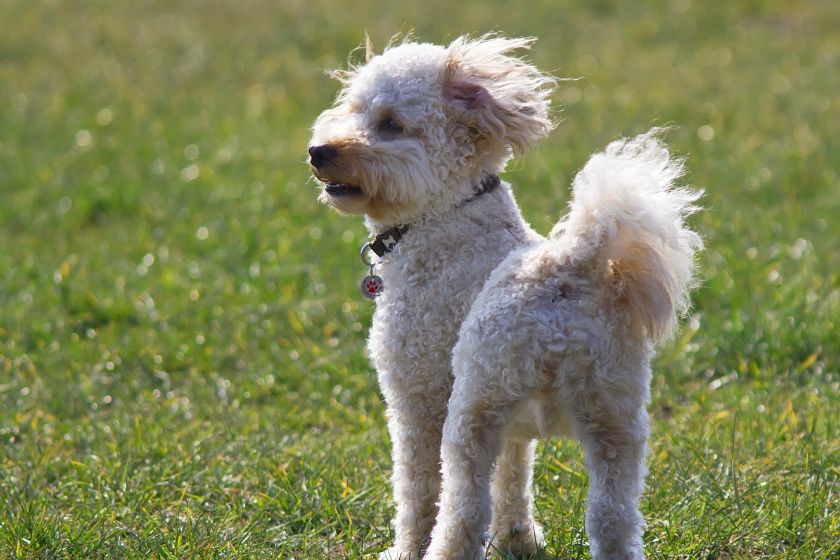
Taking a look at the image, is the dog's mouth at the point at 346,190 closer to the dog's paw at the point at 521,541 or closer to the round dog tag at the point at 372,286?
the round dog tag at the point at 372,286

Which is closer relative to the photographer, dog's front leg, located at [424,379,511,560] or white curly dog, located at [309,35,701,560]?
white curly dog, located at [309,35,701,560]

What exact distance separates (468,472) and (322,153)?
1113 mm

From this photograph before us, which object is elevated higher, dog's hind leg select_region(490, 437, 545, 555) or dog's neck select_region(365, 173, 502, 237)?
dog's neck select_region(365, 173, 502, 237)

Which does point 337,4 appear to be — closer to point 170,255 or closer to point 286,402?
point 170,255

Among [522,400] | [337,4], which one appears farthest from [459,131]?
[337,4]

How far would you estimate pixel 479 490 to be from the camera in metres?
3.22

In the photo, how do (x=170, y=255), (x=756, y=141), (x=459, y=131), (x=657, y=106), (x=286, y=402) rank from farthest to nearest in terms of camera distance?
(x=657, y=106), (x=756, y=141), (x=170, y=255), (x=286, y=402), (x=459, y=131)

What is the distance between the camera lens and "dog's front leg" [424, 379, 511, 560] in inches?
126

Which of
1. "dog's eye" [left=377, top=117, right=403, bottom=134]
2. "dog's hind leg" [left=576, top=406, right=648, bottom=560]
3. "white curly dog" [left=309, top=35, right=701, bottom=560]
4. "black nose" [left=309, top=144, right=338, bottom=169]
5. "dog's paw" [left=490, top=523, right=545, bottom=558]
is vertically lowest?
"dog's hind leg" [left=576, top=406, right=648, bottom=560]

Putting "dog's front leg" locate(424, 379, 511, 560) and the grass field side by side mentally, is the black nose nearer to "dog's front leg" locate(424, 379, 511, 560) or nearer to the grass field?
"dog's front leg" locate(424, 379, 511, 560)

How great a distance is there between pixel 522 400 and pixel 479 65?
1205mm

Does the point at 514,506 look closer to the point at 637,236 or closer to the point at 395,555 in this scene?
the point at 395,555

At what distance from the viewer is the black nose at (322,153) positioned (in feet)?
11.9

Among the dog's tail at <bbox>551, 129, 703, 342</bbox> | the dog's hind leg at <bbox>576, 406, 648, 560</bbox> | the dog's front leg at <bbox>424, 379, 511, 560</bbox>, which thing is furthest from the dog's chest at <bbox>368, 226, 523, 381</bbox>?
the dog's hind leg at <bbox>576, 406, 648, 560</bbox>
